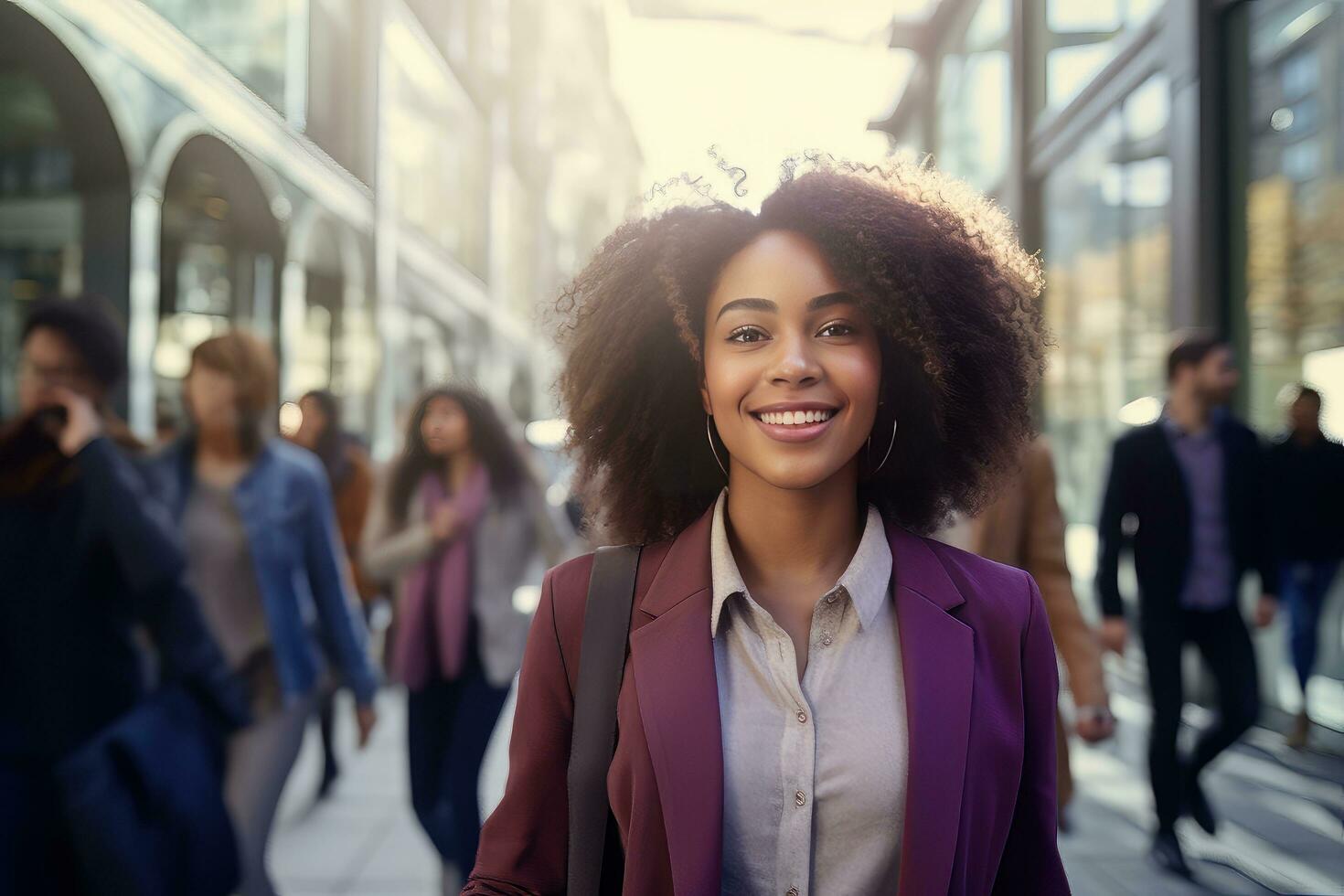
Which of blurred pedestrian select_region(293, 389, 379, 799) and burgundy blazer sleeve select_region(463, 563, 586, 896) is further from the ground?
blurred pedestrian select_region(293, 389, 379, 799)

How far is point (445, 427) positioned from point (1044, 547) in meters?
2.38

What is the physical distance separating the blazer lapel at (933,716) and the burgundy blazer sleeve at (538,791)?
1.65ft

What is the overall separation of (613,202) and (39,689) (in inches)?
2312

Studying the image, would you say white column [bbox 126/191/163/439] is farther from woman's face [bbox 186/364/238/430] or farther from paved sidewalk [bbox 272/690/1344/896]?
woman's face [bbox 186/364/238/430]

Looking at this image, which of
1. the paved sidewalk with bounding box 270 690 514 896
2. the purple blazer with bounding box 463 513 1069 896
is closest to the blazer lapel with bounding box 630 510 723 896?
the purple blazer with bounding box 463 513 1069 896

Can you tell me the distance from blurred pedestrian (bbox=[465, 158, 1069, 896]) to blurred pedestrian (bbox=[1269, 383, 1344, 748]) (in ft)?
16.0

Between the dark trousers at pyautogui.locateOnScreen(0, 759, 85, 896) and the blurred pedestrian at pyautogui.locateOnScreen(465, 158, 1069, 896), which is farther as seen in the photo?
the dark trousers at pyautogui.locateOnScreen(0, 759, 85, 896)

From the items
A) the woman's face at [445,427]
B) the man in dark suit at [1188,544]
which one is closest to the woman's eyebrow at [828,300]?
the woman's face at [445,427]

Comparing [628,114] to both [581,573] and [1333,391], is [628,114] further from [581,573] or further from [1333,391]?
[581,573]

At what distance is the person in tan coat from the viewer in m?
3.68

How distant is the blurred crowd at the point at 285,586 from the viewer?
277 centimetres

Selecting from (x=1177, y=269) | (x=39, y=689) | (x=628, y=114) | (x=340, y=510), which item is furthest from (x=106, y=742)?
(x=628, y=114)

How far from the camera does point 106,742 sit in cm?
272

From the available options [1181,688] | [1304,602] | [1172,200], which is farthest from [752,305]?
[1172,200]
